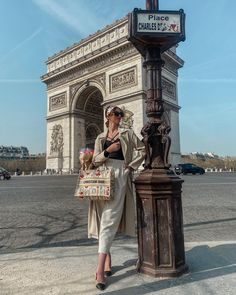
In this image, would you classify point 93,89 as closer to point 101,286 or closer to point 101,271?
point 101,271

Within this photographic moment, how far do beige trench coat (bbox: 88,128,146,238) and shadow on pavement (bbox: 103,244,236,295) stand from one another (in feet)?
1.42

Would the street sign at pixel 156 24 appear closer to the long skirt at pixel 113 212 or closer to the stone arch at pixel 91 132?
the long skirt at pixel 113 212

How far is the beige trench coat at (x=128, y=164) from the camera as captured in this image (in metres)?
2.97

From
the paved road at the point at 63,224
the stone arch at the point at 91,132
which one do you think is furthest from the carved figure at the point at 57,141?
the paved road at the point at 63,224

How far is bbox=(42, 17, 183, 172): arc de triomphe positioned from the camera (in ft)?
99.9

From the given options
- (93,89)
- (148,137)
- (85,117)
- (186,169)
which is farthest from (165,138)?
(85,117)

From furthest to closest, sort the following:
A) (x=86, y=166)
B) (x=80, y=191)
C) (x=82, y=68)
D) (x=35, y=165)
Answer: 1. (x=35, y=165)
2. (x=82, y=68)
3. (x=86, y=166)
4. (x=80, y=191)

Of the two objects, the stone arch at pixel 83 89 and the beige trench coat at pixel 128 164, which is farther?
the stone arch at pixel 83 89

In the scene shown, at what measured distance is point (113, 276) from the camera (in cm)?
294

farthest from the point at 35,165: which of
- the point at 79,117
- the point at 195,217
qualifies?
the point at 195,217

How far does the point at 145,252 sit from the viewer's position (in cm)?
298

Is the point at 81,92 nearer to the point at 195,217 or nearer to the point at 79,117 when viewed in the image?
the point at 79,117

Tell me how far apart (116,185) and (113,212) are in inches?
9.4

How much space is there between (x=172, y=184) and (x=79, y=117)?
35352 millimetres
